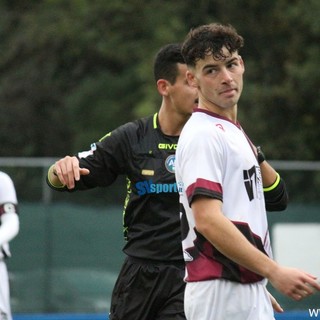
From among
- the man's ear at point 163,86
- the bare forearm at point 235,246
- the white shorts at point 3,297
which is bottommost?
the white shorts at point 3,297

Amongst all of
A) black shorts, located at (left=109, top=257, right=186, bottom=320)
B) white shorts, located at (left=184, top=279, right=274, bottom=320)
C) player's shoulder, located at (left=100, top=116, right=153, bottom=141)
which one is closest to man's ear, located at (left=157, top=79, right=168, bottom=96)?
player's shoulder, located at (left=100, top=116, right=153, bottom=141)

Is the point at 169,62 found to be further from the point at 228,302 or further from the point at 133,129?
the point at 228,302

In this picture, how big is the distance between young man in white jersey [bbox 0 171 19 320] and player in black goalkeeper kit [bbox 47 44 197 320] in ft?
4.82

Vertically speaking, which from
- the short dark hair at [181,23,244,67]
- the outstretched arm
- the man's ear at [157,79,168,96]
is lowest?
the outstretched arm

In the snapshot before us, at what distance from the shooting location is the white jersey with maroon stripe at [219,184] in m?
5.23

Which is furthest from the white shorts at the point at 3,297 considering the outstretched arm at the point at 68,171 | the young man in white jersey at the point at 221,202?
the young man in white jersey at the point at 221,202

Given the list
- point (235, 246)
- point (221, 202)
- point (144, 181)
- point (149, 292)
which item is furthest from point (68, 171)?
point (235, 246)

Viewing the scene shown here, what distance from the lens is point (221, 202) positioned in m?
5.21

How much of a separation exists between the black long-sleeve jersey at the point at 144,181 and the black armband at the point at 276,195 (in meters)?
0.82

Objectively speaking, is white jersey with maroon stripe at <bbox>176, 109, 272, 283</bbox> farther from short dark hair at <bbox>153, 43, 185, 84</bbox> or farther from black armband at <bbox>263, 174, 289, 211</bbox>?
short dark hair at <bbox>153, 43, 185, 84</bbox>

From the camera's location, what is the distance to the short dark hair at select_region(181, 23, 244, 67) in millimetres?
5457

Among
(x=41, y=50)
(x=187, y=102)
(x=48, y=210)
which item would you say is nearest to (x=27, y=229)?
(x=48, y=210)

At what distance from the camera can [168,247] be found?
7098 millimetres

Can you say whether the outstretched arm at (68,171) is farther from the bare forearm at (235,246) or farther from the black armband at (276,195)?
the bare forearm at (235,246)
